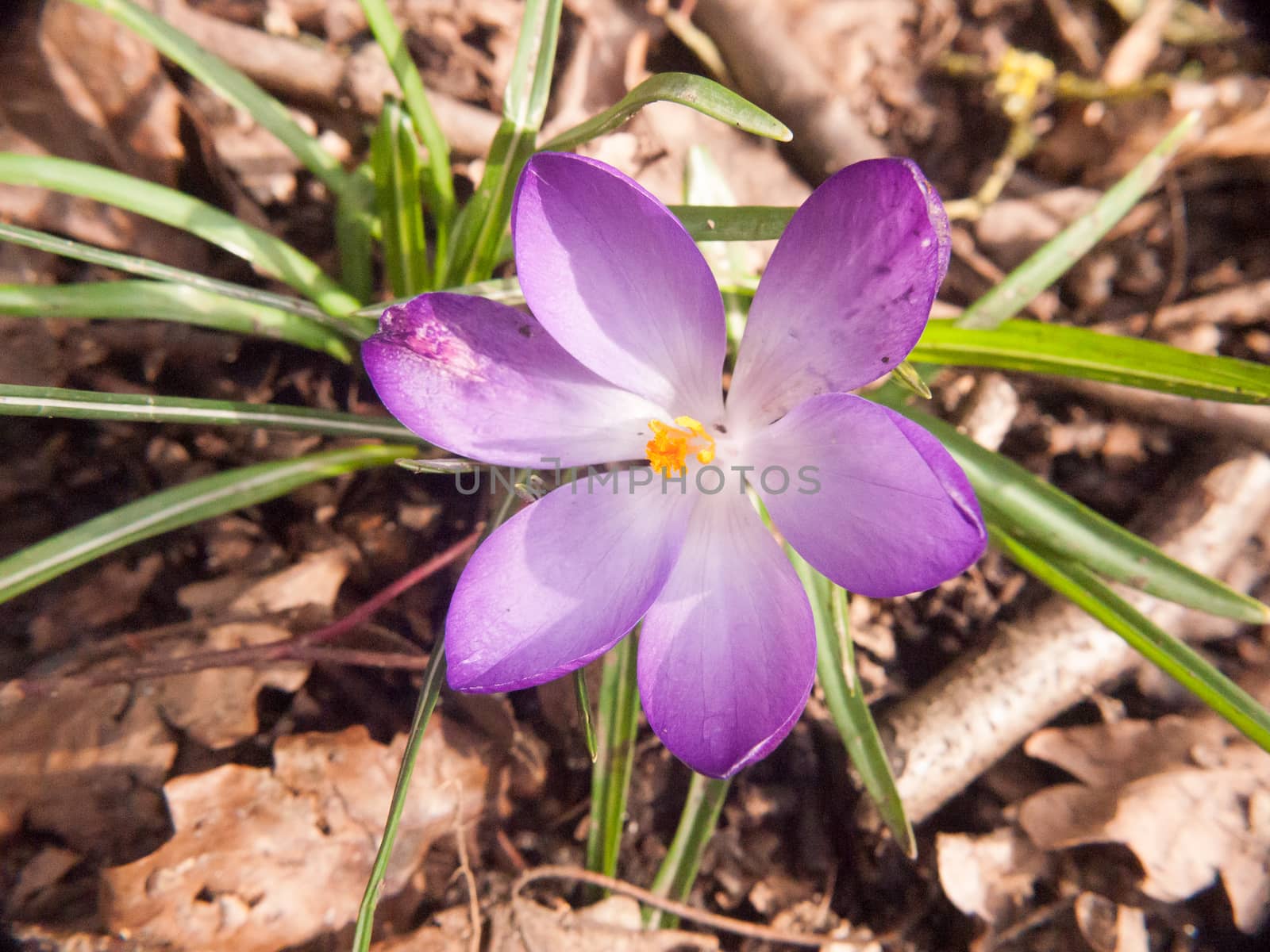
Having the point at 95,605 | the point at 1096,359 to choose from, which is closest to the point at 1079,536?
the point at 1096,359

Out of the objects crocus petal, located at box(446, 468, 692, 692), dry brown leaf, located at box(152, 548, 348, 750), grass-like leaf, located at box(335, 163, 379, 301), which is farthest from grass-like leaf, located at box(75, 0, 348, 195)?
crocus petal, located at box(446, 468, 692, 692)

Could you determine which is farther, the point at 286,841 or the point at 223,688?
the point at 223,688

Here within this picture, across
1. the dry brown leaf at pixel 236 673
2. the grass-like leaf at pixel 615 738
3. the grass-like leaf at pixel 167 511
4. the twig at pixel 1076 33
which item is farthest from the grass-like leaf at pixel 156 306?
the twig at pixel 1076 33

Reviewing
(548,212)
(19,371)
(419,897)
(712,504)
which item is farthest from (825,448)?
(19,371)

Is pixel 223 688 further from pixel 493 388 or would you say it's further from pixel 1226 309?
pixel 1226 309

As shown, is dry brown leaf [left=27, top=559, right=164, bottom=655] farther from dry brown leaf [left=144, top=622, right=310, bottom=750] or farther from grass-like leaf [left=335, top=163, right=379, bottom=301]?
grass-like leaf [left=335, top=163, right=379, bottom=301]

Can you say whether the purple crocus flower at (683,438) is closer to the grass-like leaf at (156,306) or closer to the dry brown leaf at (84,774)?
the grass-like leaf at (156,306)

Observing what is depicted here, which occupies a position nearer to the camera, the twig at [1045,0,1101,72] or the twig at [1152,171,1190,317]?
the twig at [1152,171,1190,317]
